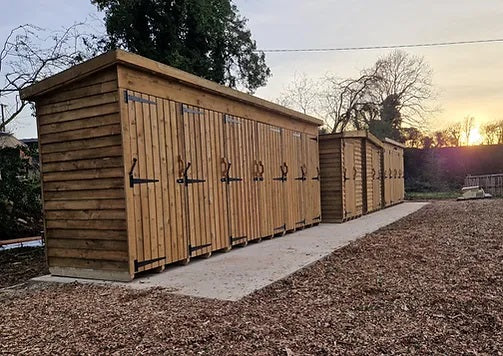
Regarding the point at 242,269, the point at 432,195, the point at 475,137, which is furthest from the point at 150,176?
the point at 475,137

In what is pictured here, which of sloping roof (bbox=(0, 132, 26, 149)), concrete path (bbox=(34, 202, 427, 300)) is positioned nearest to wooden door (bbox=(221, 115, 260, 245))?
concrete path (bbox=(34, 202, 427, 300))

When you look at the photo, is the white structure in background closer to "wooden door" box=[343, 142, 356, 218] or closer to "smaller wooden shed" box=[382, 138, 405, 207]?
"smaller wooden shed" box=[382, 138, 405, 207]

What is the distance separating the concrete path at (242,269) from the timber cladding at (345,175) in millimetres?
2364

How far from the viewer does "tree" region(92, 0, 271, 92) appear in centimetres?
1071

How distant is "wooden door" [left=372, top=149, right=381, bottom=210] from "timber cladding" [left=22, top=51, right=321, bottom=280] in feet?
22.8

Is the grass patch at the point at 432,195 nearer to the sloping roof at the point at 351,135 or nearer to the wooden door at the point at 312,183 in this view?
the sloping roof at the point at 351,135

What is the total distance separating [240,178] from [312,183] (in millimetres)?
2905

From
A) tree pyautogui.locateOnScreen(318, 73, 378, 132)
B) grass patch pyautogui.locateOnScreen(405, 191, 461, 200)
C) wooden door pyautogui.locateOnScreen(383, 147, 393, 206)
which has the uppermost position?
tree pyautogui.locateOnScreen(318, 73, 378, 132)

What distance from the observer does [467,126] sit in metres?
24.2

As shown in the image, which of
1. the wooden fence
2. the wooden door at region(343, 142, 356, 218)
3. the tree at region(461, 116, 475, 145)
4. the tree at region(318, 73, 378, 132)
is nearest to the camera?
the wooden door at region(343, 142, 356, 218)

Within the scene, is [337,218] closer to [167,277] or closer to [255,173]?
[255,173]

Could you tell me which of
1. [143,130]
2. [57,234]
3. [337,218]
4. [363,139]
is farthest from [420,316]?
[363,139]

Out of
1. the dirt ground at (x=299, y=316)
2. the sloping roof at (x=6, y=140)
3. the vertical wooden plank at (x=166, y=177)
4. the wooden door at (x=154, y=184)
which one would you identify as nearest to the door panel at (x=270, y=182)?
the wooden door at (x=154, y=184)

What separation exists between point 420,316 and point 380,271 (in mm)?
1331
